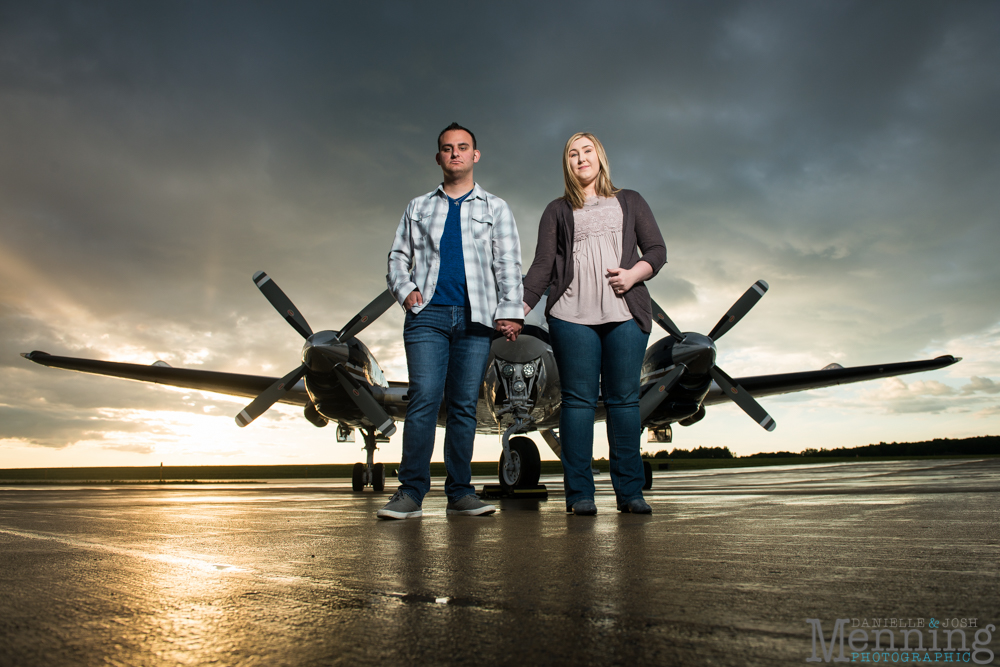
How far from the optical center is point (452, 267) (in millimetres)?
4594

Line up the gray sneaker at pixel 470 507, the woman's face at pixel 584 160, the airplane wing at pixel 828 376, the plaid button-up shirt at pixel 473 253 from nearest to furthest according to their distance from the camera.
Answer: the gray sneaker at pixel 470 507, the plaid button-up shirt at pixel 473 253, the woman's face at pixel 584 160, the airplane wing at pixel 828 376

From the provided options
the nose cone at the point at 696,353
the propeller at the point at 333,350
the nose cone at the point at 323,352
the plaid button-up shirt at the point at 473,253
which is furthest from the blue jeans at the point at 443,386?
the nose cone at the point at 696,353

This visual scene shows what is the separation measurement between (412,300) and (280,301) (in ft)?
23.2

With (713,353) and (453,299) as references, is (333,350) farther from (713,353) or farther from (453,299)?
(713,353)

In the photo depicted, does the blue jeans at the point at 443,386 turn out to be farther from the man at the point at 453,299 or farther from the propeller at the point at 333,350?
the propeller at the point at 333,350

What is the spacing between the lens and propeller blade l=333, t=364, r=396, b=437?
949 centimetres

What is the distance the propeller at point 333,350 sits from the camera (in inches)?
369

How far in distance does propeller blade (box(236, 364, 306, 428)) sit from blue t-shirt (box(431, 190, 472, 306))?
20.4 ft

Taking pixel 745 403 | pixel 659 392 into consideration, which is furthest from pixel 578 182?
pixel 745 403

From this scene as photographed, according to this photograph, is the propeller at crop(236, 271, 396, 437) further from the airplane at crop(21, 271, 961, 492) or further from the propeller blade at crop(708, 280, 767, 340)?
the propeller blade at crop(708, 280, 767, 340)

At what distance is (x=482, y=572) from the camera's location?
186 cm

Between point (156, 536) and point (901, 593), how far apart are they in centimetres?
306

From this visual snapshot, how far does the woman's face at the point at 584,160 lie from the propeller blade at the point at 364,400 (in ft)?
18.8

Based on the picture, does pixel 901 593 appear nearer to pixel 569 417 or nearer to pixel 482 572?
pixel 482 572
